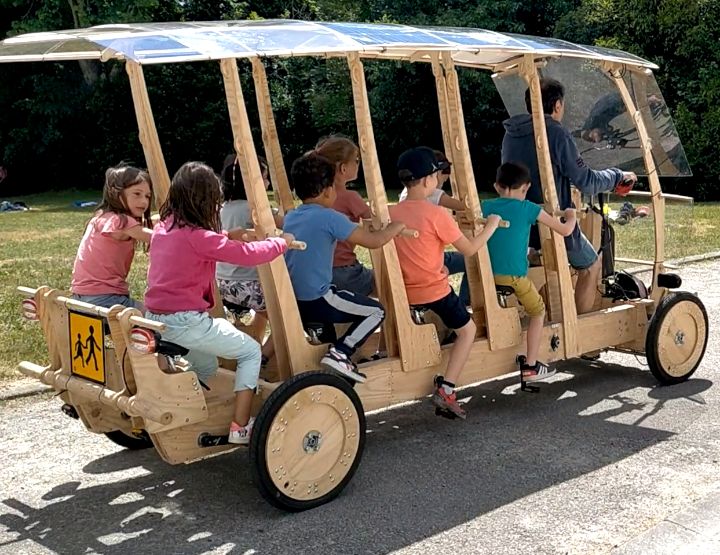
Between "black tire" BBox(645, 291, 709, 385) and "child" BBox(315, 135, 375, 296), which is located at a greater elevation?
"child" BBox(315, 135, 375, 296)

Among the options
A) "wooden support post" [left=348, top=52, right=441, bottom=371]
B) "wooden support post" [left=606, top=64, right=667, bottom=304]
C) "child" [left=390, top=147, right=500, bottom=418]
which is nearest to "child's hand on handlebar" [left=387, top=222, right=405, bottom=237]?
"wooden support post" [left=348, top=52, right=441, bottom=371]

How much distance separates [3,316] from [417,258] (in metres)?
4.78

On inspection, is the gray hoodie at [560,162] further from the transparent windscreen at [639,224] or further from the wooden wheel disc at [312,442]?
the wooden wheel disc at [312,442]

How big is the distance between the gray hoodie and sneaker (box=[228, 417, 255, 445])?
259 cm

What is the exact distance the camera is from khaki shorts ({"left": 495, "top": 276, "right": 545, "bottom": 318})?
17.9 ft

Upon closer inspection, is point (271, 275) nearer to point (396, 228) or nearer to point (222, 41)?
point (396, 228)

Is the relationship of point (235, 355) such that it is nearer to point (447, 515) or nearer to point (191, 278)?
point (191, 278)

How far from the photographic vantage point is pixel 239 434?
4277 millimetres

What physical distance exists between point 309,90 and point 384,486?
1662 centimetres

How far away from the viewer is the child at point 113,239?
15.5ft

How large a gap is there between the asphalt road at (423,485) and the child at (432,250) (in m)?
0.46

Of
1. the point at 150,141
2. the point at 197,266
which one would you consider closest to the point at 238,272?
the point at 150,141

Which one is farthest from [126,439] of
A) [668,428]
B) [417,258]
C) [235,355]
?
[668,428]

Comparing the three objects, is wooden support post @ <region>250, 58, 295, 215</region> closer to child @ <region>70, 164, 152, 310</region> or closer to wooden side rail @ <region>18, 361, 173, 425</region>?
child @ <region>70, 164, 152, 310</region>
